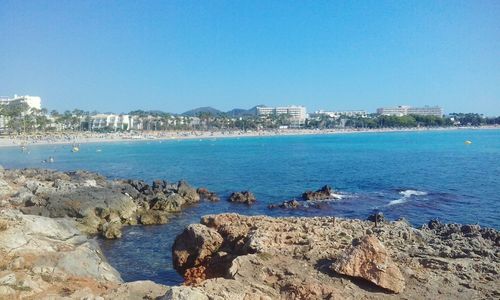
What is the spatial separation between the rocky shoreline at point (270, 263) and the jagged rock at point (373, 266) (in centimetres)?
3

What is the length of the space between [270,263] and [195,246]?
15.7ft

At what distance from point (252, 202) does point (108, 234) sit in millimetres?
17161

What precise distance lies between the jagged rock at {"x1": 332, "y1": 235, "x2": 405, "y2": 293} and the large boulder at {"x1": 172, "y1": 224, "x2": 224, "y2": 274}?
630 cm

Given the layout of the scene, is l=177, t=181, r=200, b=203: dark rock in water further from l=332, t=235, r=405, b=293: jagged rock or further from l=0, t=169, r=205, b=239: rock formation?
l=332, t=235, r=405, b=293: jagged rock

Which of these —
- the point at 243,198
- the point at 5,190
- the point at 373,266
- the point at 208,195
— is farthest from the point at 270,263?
the point at 5,190

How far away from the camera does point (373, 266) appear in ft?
44.0

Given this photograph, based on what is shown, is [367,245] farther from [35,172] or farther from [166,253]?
[35,172]

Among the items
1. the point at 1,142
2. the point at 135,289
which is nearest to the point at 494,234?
the point at 135,289

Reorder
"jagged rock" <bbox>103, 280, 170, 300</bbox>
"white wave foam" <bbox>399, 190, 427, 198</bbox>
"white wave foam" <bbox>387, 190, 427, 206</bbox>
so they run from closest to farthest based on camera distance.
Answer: "jagged rock" <bbox>103, 280, 170, 300</bbox> → "white wave foam" <bbox>387, 190, 427, 206</bbox> → "white wave foam" <bbox>399, 190, 427, 198</bbox>

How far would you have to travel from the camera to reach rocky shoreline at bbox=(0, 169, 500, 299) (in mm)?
12992

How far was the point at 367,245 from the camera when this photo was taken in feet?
44.2

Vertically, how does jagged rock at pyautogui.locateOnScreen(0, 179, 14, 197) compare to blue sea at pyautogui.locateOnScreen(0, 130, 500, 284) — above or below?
above

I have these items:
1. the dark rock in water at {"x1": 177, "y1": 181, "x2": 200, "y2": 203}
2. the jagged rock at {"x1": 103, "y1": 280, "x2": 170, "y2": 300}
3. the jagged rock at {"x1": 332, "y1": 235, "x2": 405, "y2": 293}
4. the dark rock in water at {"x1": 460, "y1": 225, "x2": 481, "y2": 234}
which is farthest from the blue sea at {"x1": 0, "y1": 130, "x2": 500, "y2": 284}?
the jagged rock at {"x1": 332, "y1": 235, "x2": 405, "y2": 293}

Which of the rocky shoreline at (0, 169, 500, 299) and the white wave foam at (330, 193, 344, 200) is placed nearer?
the rocky shoreline at (0, 169, 500, 299)
